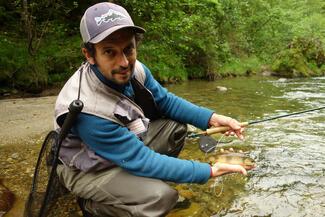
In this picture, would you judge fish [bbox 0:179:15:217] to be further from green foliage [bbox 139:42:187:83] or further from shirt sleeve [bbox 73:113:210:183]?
green foliage [bbox 139:42:187:83]

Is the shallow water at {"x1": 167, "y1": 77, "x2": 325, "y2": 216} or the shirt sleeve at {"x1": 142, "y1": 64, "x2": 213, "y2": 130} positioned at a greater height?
the shirt sleeve at {"x1": 142, "y1": 64, "x2": 213, "y2": 130}

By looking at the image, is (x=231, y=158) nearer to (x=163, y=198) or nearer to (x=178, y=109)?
(x=178, y=109)

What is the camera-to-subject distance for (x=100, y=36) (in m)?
2.20

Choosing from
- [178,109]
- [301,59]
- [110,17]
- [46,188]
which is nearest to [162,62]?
[301,59]

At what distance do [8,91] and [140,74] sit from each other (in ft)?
22.6

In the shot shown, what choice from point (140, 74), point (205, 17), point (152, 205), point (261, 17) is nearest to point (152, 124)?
point (140, 74)

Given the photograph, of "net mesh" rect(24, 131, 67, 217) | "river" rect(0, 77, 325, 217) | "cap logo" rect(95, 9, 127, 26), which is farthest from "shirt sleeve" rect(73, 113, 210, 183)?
"river" rect(0, 77, 325, 217)

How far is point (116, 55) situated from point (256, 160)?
8.82 feet

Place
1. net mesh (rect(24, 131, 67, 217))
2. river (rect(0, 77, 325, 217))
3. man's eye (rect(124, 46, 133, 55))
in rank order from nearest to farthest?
man's eye (rect(124, 46, 133, 55)) < net mesh (rect(24, 131, 67, 217)) < river (rect(0, 77, 325, 217))

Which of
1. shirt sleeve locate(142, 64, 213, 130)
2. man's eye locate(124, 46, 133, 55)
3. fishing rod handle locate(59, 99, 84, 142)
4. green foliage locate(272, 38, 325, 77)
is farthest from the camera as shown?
green foliage locate(272, 38, 325, 77)

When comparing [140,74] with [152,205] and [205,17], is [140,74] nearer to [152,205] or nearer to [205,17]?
[152,205]

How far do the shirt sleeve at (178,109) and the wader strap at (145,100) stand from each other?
71mm

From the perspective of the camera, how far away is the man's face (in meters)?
2.27

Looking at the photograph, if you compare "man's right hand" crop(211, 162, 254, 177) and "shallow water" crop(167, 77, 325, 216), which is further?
"shallow water" crop(167, 77, 325, 216)
